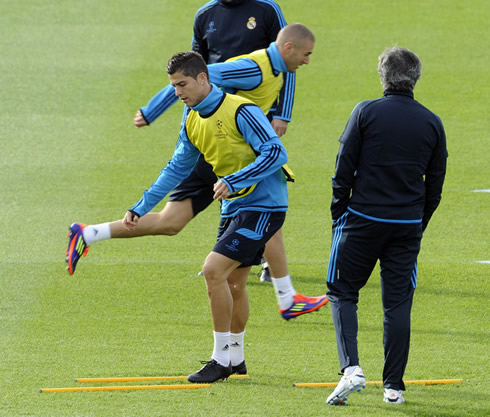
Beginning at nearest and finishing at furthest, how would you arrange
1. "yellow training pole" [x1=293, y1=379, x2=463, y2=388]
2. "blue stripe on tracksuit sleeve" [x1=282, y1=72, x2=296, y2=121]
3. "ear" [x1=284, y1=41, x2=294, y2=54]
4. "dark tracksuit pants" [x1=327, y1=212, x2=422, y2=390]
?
"dark tracksuit pants" [x1=327, y1=212, x2=422, y2=390] < "yellow training pole" [x1=293, y1=379, x2=463, y2=388] < "ear" [x1=284, y1=41, x2=294, y2=54] < "blue stripe on tracksuit sleeve" [x1=282, y1=72, x2=296, y2=121]

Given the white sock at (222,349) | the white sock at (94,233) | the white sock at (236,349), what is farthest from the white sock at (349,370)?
the white sock at (94,233)

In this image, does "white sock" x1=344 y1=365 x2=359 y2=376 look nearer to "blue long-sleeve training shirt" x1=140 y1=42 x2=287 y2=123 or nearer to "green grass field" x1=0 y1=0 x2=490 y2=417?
"green grass field" x1=0 y1=0 x2=490 y2=417

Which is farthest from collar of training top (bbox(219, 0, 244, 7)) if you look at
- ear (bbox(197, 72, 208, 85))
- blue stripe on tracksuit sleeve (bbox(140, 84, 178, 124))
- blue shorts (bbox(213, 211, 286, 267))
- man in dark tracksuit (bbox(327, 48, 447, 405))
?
man in dark tracksuit (bbox(327, 48, 447, 405))

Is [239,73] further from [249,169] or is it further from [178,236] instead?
[178,236]

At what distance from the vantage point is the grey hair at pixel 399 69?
516 cm

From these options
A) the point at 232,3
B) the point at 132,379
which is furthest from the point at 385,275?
the point at 232,3

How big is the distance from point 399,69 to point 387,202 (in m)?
0.69

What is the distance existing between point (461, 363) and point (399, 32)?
11481mm

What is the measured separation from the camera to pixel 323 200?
10.6 meters

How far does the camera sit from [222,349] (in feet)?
19.1

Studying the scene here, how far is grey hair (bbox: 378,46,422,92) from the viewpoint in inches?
203

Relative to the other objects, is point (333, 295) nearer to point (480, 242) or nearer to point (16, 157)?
point (480, 242)

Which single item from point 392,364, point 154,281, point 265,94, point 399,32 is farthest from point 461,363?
point 399,32

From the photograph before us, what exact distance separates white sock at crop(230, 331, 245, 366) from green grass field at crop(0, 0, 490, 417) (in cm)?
12
